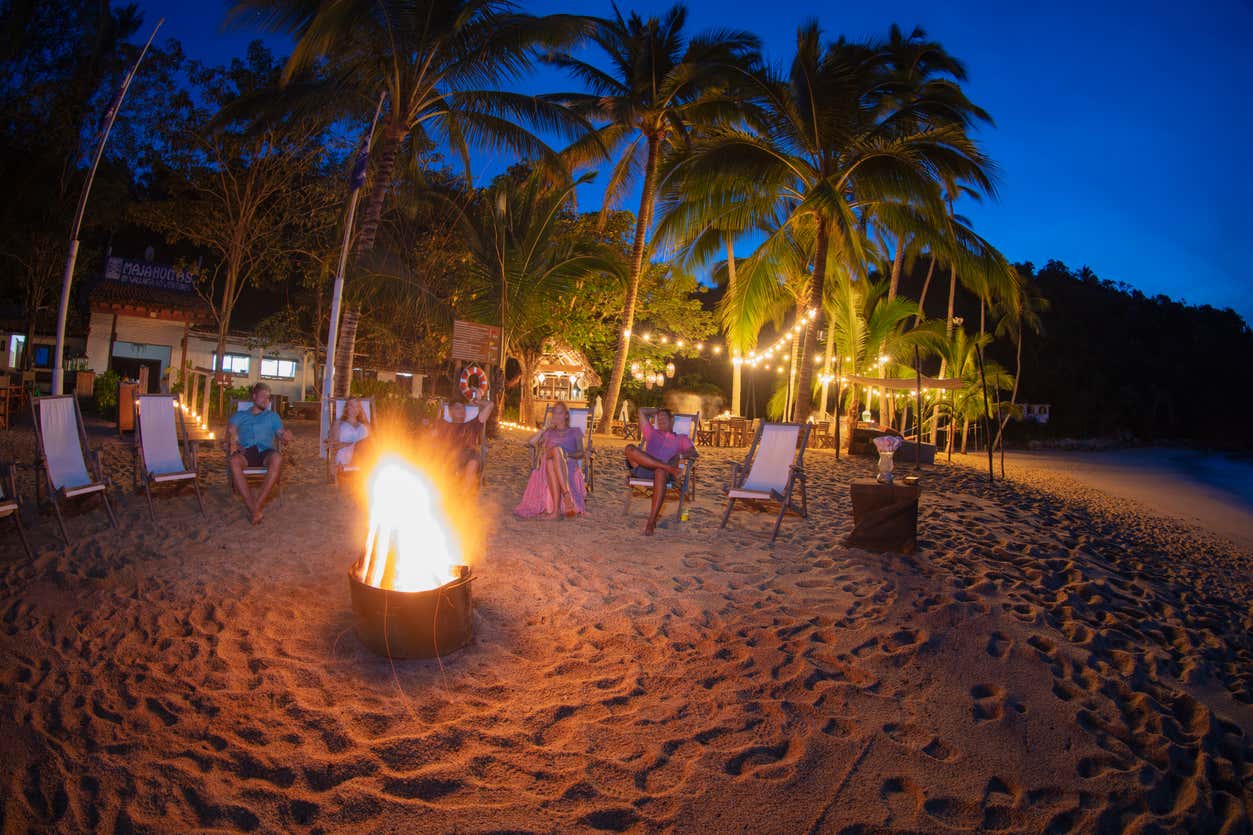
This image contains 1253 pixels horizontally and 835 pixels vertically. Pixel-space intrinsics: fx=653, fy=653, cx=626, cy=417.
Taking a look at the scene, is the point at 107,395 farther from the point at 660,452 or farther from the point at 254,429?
the point at 660,452

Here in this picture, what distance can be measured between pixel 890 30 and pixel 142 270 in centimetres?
2079

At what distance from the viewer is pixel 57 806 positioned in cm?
205

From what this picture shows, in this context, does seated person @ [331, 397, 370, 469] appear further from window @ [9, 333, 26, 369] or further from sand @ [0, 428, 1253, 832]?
window @ [9, 333, 26, 369]

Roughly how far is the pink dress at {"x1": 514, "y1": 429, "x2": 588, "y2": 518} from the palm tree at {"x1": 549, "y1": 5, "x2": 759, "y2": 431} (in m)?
8.04

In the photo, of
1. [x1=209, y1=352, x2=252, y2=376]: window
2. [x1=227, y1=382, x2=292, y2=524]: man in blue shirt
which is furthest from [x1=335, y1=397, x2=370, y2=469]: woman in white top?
[x1=209, y1=352, x2=252, y2=376]: window

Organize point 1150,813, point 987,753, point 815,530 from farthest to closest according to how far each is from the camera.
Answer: point 815,530 < point 987,753 < point 1150,813

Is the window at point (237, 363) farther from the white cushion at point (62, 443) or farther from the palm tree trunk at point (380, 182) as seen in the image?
the white cushion at point (62, 443)

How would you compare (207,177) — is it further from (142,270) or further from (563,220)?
(563,220)

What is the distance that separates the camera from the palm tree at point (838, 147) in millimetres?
9719

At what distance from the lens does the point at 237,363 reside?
20969 millimetres

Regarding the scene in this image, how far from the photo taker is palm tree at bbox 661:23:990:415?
9.72 m

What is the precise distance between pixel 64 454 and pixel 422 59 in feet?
24.0

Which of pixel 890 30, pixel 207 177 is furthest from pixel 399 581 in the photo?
pixel 890 30

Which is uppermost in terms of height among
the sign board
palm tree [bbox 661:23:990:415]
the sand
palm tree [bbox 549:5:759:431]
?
palm tree [bbox 549:5:759:431]
